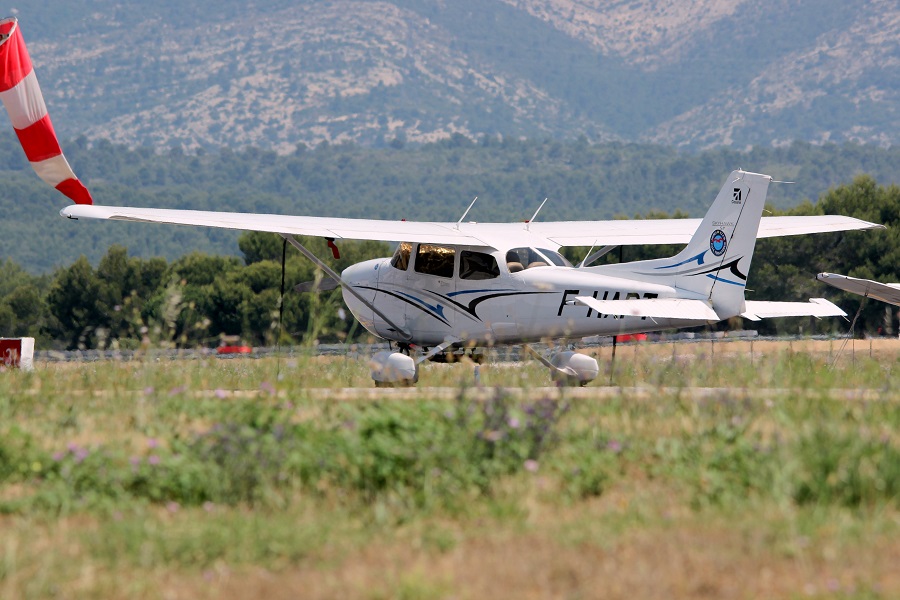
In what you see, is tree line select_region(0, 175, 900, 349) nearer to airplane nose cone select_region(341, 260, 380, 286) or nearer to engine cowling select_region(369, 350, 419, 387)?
Answer: airplane nose cone select_region(341, 260, 380, 286)

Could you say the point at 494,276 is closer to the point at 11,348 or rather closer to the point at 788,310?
the point at 788,310

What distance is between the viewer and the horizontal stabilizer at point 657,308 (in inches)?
690

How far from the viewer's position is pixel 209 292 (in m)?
81.8

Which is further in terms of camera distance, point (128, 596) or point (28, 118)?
point (28, 118)

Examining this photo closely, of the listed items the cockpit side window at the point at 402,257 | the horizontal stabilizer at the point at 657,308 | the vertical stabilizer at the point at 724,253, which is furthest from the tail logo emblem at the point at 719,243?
the cockpit side window at the point at 402,257

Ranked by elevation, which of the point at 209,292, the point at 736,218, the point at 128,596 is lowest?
the point at 209,292

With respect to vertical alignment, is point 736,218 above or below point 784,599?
above

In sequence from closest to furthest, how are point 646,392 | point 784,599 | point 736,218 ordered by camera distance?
1. point 784,599
2. point 646,392
3. point 736,218

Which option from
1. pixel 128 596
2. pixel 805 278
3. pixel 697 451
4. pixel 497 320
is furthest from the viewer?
pixel 805 278


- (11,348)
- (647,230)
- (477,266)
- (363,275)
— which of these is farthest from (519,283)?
(11,348)

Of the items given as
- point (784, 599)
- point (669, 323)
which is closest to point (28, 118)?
point (669, 323)

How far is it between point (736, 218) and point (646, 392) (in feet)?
25.0

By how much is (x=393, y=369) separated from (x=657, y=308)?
3.54m

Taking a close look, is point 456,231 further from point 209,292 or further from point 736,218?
point 209,292
